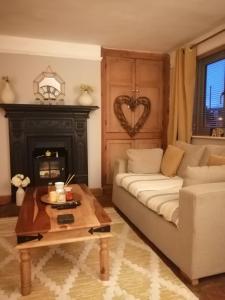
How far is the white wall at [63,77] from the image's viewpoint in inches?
149

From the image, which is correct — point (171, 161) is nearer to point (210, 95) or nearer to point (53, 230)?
point (210, 95)

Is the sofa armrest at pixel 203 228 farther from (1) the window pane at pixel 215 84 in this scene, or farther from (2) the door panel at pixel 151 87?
(2) the door panel at pixel 151 87

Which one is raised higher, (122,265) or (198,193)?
(198,193)

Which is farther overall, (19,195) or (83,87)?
(83,87)

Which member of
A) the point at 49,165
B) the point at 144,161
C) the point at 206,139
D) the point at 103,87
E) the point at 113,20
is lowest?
the point at 49,165

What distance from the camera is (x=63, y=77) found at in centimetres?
402

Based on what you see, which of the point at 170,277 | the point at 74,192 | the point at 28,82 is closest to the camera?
the point at 170,277

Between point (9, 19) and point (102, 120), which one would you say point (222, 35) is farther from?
point (9, 19)

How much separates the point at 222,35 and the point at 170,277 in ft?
10.1

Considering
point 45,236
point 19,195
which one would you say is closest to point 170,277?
point 45,236

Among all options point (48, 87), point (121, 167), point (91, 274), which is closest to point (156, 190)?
point (121, 167)

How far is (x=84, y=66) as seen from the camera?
A: 4086 millimetres

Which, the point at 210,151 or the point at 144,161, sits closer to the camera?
the point at 210,151

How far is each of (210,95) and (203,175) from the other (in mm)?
2114
